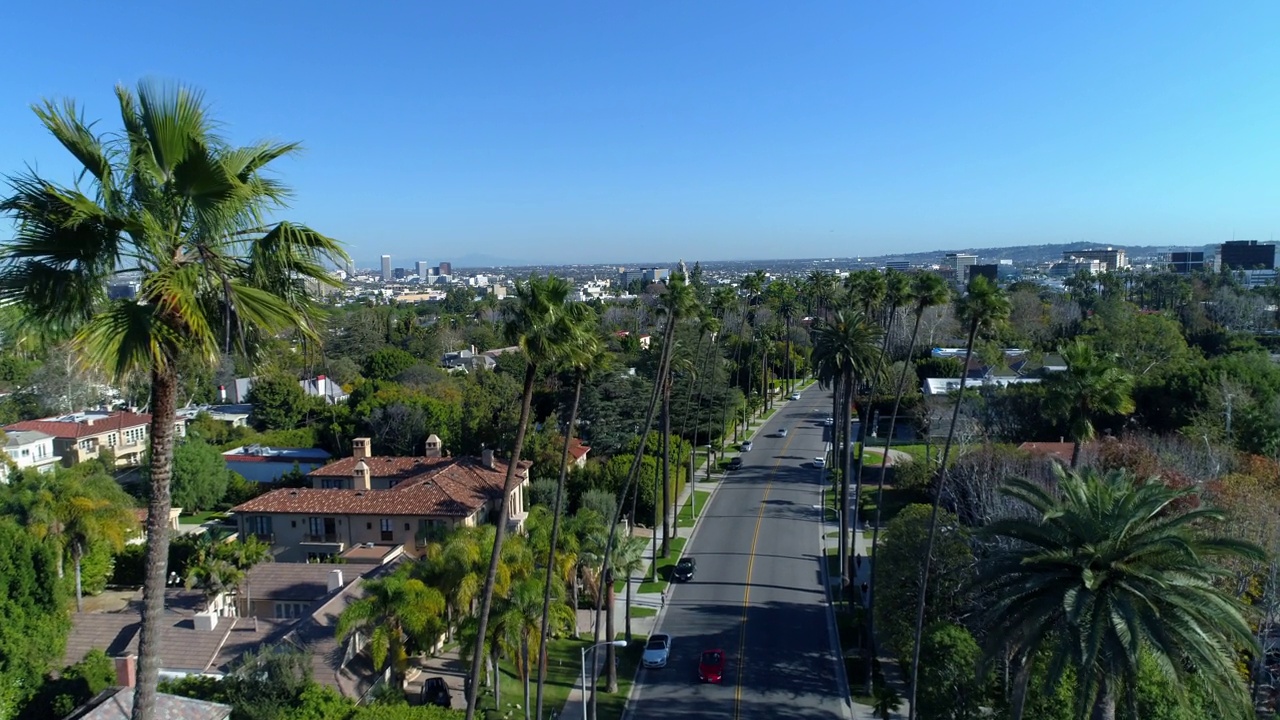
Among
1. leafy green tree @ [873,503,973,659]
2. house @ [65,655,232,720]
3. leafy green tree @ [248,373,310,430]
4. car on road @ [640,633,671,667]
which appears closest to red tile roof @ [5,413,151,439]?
leafy green tree @ [248,373,310,430]

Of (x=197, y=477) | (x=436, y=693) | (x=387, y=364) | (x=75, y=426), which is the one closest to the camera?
(x=436, y=693)

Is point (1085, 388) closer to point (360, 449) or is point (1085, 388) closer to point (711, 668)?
point (711, 668)

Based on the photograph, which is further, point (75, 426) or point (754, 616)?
point (75, 426)

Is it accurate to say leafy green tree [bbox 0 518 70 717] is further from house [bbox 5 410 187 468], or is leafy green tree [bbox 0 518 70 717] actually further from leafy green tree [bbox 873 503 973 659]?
house [bbox 5 410 187 468]

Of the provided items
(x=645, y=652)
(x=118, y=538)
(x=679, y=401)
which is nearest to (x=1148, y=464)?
(x=645, y=652)

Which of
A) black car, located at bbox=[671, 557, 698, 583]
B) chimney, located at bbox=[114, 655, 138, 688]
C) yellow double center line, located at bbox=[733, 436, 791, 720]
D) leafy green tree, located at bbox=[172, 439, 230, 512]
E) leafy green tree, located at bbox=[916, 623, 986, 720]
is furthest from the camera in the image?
leafy green tree, located at bbox=[172, 439, 230, 512]

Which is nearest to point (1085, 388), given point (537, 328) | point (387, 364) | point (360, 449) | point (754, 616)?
point (754, 616)
